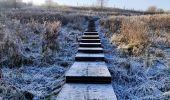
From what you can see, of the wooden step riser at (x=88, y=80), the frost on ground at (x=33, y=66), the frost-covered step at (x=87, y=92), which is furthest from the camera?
the wooden step riser at (x=88, y=80)

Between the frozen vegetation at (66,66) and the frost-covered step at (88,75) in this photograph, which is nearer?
the frozen vegetation at (66,66)

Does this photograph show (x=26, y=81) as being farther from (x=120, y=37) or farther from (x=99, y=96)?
(x=120, y=37)

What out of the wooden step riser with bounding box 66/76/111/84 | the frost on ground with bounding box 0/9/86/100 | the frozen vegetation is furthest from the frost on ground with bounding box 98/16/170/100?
the frost on ground with bounding box 0/9/86/100

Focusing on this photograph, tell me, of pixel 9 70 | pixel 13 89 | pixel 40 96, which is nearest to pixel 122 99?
pixel 40 96

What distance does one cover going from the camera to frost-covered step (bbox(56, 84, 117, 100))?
3494 mm

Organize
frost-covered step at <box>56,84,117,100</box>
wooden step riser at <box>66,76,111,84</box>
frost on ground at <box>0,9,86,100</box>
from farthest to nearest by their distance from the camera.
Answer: wooden step riser at <box>66,76,111,84</box>, frost on ground at <box>0,9,86,100</box>, frost-covered step at <box>56,84,117,100</box>

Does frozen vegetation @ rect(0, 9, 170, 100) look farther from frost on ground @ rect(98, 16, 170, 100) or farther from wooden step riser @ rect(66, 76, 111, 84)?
wooden step riser @ rect(66, 76, 111, 84)

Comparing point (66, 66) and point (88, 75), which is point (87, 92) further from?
point (66, 66)

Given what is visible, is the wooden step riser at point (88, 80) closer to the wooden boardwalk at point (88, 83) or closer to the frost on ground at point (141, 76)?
the wooden boardwalk at point (88, 83)

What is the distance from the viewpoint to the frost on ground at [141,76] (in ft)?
13.5

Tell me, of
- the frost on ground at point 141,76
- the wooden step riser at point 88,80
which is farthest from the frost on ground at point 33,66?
the frost on ground at point 141,76

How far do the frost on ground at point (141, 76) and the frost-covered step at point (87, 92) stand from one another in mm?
294

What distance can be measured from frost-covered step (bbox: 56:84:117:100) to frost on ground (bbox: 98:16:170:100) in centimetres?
29

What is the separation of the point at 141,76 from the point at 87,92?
153cm
